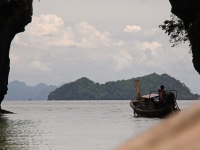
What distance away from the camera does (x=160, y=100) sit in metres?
32.4

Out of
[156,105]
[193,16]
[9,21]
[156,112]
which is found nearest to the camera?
[193,16]

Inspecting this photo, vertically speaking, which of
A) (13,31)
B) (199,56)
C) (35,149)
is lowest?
(35,149)

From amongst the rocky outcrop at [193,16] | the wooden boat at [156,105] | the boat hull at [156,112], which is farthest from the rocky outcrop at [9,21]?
the boat hull at [156,112]

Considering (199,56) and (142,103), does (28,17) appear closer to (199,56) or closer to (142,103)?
(142,103)

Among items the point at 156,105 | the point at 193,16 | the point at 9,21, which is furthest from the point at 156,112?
the point at 9,21

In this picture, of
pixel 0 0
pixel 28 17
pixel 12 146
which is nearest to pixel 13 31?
pixel 28 17

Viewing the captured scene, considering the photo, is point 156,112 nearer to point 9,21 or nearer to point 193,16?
point 193,16

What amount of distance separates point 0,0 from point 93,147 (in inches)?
640

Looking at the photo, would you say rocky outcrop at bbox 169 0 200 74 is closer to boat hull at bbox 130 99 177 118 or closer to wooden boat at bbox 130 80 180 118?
wooden boat at bbox 130 80 180 118

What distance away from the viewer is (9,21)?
1362 inches

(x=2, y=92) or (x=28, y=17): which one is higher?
(x=28, y=17)

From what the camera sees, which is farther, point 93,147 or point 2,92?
point 2,92

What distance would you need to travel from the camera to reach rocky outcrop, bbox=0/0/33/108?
3238cm

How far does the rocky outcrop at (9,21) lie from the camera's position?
1275 inches
